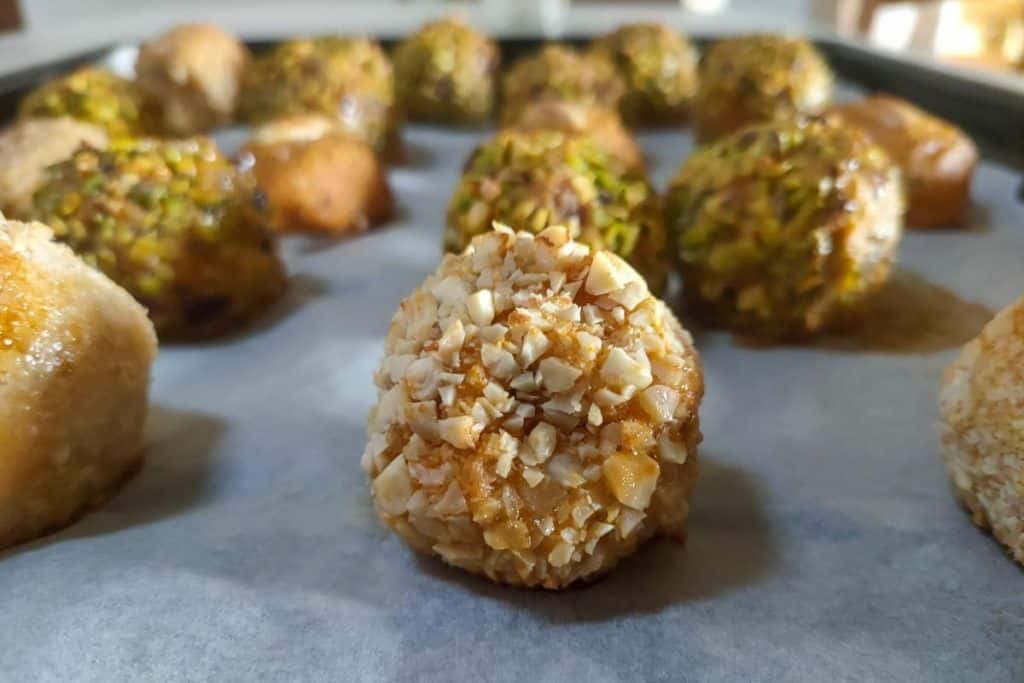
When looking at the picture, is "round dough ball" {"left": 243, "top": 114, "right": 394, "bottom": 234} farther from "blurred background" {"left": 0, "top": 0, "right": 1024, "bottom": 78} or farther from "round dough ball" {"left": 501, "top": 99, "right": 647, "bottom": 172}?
"blurred background" {"left": 0, "top": 0, "right": 1024, "bottom": 78}

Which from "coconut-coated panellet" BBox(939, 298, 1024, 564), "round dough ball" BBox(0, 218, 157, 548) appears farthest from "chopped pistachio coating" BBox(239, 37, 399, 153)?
"coconut-coated panellet" BBox(939, 298, 1024, 564)

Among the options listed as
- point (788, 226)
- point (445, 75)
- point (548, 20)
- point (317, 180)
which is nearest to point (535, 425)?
point (788, 226)

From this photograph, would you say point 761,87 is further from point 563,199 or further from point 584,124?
point 563,199

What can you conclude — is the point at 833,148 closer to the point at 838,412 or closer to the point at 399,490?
the point at 838,412

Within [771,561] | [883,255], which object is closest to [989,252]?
[883,255]

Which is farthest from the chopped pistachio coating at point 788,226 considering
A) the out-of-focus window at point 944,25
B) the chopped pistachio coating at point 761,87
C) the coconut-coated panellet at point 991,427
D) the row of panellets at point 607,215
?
the out-of-focus window at point 944,25

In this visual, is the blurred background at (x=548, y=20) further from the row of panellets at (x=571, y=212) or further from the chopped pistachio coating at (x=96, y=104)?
the row of panellets at (x=571, y=212)

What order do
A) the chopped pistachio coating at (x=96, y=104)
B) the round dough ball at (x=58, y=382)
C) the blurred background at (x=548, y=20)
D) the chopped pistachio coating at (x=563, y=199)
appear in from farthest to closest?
the blurred background at (x=548, y=20)
the chopped pistachio coating at (x=96, y=104)
the chopped pistachio coating at (x=563, y=199)
the round dough ball at (x=58, y=382)
